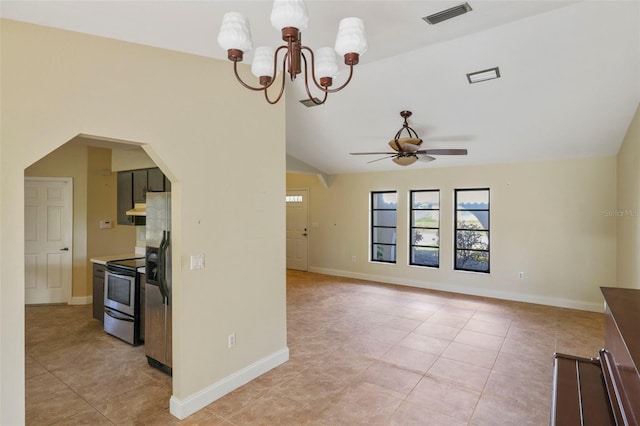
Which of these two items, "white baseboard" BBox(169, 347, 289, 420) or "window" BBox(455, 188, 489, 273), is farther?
"window" BBox(455, 188, 489, 273)

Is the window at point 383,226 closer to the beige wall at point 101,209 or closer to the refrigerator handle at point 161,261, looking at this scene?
the beige wall at point 101,209

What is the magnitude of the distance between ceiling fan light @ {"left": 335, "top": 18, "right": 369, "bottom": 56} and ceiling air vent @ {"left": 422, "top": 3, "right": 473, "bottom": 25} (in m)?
0.99

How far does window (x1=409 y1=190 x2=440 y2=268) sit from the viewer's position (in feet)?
21.9

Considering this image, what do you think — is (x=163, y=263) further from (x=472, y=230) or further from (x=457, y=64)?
(x=472, y=230)

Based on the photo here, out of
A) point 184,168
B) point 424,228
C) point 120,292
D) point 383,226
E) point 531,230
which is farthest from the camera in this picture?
point 383,226

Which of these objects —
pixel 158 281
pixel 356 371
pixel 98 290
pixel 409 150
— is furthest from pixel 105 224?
pixel 409 150

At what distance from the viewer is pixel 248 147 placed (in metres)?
3.02

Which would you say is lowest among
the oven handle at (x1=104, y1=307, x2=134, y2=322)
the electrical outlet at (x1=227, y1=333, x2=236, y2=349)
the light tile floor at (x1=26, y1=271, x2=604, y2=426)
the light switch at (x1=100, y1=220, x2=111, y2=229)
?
the light tile floor at (x1=26, y1=271, x2=604, y2=426)

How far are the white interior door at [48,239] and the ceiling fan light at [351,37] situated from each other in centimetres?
561

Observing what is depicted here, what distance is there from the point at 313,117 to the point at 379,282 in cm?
381

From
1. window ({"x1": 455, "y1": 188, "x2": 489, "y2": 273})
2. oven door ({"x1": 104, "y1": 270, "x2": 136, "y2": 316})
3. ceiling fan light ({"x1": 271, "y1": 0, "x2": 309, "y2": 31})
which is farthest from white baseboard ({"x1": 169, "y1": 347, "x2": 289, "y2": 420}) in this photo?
window ({"x1": 455, "y1": 188, "x2": 489, "y2": 273})

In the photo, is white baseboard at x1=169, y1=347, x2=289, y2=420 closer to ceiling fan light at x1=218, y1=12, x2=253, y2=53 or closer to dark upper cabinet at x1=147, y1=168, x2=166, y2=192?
dark upper cabinet at x1=147, y1=168, x2=166, y2=192

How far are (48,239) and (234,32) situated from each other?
5532 mm

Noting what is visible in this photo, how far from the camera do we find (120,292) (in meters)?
3.81
